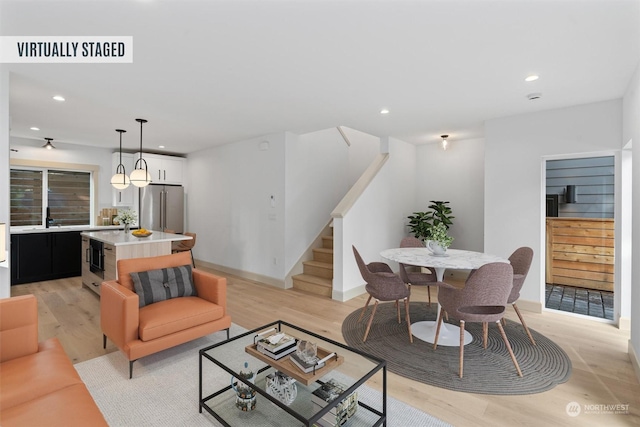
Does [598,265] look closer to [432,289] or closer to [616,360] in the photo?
[616,360]

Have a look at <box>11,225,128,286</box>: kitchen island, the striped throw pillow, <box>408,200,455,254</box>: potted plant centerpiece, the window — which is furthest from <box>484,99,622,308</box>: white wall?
the window

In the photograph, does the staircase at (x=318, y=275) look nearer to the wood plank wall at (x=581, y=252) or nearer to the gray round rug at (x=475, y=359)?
the gray round rug at (x=475, y=359)

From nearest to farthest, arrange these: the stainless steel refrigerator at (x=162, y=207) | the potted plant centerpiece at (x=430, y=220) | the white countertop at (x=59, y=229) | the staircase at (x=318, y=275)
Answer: the staircase at (x=318, y=275) < the white countertop at (x=59, y=229) < the potted plant centerpiece at (x=430, y=220) < the stainless steel refrigerator at (x=162, y=207)

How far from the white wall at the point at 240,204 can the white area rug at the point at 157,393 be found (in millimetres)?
2578

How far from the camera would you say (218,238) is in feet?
20.5

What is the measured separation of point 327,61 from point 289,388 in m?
2.39

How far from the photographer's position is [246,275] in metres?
5.60

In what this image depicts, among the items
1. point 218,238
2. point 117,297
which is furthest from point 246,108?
point 218,238

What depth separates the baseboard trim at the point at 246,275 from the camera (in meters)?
5.07

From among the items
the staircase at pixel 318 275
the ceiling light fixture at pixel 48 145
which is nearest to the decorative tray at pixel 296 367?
the staircase at pixel 318 275

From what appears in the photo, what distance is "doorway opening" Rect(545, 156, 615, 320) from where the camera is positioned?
3629mm

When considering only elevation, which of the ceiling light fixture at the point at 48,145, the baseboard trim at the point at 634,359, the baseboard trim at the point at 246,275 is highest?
the ceiling light fixture at the point at 48,145

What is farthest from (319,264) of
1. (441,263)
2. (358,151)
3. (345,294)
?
(358,151)

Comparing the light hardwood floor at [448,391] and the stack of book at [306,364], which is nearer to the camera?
the stack of book at [306,364]
